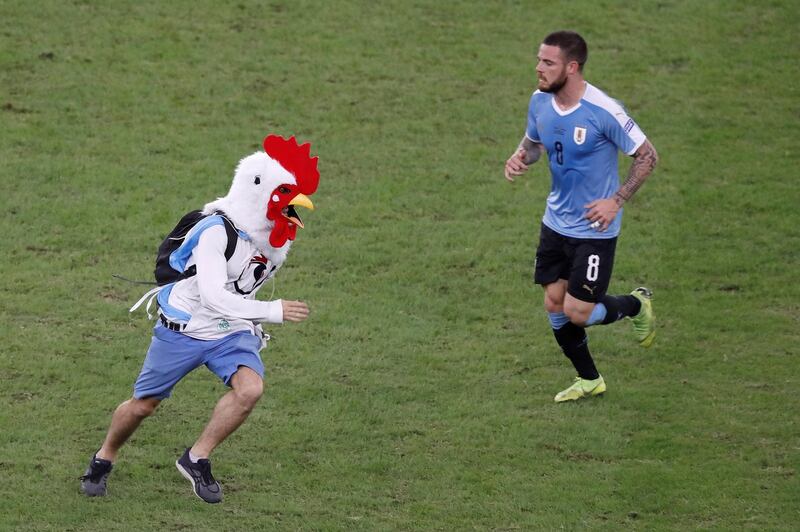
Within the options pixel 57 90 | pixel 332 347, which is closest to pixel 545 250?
pixel 332 347

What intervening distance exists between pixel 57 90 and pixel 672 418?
782 centimetres

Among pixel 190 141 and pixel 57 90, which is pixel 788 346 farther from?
pixel 57 90

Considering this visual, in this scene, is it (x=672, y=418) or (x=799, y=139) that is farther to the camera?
(x=799, y=139)

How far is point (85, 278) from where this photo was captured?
10586mm

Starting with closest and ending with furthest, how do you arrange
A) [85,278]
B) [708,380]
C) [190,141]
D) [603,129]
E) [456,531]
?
[456,531] → [603,129] → [708,380] → [85,278] → [190,141]

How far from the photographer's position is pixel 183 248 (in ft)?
24.1

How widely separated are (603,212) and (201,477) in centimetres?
305

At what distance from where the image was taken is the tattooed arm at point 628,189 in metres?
8.35

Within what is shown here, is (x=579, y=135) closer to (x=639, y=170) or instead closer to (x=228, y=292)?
(x=639, y=170)

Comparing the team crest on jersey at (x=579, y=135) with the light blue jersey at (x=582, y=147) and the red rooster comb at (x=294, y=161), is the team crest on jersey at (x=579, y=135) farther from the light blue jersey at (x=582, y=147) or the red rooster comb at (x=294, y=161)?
the red rooster comb at (x=294, y=161)

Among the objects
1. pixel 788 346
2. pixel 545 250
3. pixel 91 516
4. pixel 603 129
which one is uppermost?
pixel 603 129

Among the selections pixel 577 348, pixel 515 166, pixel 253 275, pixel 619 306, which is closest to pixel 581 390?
pixel 577 348

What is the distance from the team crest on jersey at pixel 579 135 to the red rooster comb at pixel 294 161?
1.97 m

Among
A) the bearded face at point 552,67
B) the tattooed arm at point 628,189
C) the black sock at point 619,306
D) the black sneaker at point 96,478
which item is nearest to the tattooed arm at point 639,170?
the tattooed arm at point 628,189
